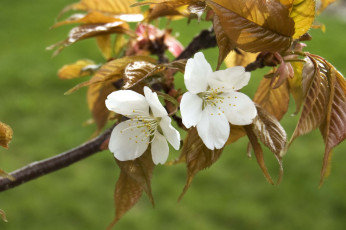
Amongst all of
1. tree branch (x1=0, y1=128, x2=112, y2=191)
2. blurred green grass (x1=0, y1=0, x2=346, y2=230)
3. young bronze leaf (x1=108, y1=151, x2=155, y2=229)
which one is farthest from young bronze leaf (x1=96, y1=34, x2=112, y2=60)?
blurred green grass (x1=0, y1=0, x2=346, y2=230)

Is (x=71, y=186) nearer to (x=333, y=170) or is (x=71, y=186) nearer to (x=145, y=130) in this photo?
(x=333, y=170)

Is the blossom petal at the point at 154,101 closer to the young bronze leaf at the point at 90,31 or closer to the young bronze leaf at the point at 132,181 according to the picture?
the young bronze leaf at the point at 132,181

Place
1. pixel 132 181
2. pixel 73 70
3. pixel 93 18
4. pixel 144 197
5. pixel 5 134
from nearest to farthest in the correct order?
1. pixel 5 134
2. pixel 132 181
3. pixel 93 18
4. pixel 73 70
5. pixel 144 197

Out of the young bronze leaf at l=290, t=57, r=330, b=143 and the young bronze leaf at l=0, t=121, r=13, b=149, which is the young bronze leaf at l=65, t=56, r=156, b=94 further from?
the young bronze leaf at l=290, t=57, r=330, b=143

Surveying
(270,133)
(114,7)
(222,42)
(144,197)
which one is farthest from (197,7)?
(144,197)

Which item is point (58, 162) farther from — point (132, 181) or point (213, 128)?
point (213, 128)

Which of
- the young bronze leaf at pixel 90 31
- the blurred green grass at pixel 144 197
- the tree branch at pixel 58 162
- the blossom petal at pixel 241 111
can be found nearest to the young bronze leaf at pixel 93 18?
the young bronze leaf at pixel 90 31
